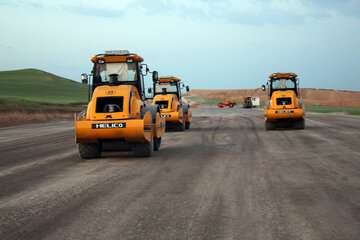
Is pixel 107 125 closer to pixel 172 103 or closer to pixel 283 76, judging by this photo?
pixel 172 103

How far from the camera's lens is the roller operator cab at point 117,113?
14.6 m

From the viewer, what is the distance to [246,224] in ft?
23.0

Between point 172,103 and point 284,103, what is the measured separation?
5228 mm

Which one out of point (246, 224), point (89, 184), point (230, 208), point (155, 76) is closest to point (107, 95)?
point (155, 76)

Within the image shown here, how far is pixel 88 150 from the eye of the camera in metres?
15.4

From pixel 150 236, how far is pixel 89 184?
14.0 feet

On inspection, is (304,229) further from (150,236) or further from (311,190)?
(311,190)

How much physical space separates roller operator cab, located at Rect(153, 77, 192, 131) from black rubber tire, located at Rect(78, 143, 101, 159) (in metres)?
10.5

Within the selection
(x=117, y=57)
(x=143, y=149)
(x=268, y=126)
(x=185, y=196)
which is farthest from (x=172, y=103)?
(x=185, y=196)

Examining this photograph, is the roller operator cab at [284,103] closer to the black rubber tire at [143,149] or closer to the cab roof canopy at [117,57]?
the cab roof canopy at [117,57]

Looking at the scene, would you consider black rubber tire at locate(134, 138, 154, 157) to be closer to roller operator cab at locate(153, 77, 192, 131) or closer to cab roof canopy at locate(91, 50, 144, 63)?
cab roof canopy at locate(91, 50, 144, 63)

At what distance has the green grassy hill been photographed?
94.1 meters

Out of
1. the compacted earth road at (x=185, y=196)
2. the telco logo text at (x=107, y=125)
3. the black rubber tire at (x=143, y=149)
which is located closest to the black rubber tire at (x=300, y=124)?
the compacted earth road at (x=185, y=196)

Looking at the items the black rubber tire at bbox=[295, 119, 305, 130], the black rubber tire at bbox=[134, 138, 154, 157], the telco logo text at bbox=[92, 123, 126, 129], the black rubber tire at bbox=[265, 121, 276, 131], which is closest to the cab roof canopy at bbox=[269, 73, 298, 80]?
the black rubber tire at bbox=[295, 119, 305, 130]
